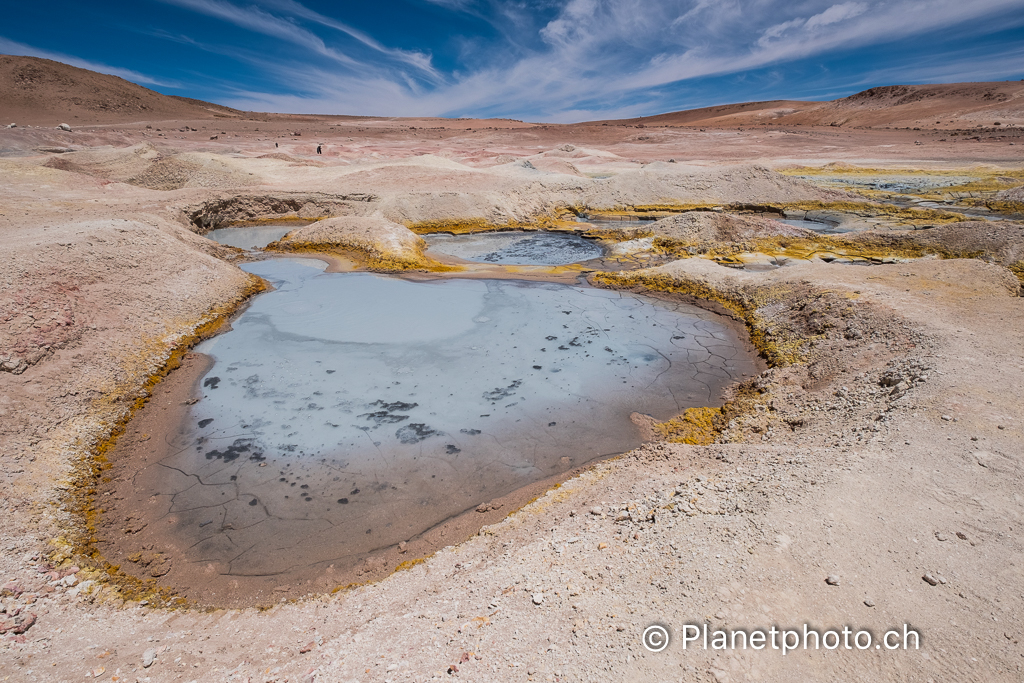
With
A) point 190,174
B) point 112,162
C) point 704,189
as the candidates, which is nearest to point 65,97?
point 112,162

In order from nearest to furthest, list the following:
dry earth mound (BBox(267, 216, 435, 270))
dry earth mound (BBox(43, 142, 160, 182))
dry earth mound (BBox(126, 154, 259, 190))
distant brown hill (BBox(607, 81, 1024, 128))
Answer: dry earth mound (BBox(267, 216, 435, 270)), dry earth mound (BBox(126, 154, 259, 190)), dry earth mound (BBox(43, 142, 160, 182)), distant brown hill (BBox(607, 81, 1024, 128))

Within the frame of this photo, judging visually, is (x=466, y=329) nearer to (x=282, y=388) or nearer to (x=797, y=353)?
(x=282, y=388)

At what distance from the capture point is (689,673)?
2.35m

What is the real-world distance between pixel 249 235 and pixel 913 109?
257ft

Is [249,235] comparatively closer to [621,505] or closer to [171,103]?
[621,505]

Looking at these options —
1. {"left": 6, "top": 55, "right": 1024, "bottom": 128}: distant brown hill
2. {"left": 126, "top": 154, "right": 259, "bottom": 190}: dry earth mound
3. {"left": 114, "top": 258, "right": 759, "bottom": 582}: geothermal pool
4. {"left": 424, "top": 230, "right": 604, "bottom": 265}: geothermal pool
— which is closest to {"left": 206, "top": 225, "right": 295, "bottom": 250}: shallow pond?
{"left": 126, "top": 154, "right": 259, "bottom": 190}: dry earth mound

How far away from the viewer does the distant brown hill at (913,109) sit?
4872cm

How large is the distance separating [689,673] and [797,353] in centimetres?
582

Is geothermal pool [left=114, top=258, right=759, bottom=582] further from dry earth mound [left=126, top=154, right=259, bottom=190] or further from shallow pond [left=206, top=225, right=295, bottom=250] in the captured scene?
dry earth mound [left=126, top=154, right=259, bottom=190]

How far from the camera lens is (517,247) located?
14.5m

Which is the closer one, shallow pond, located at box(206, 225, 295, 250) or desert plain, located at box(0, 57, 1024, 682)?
desert plain, located at box(0, 57, 1024, 682)

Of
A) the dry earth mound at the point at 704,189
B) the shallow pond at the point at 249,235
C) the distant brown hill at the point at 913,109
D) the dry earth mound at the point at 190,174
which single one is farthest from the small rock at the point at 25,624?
the distant brown hill at the point at 913,109

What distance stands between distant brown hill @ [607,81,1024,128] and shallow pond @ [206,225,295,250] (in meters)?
64.3

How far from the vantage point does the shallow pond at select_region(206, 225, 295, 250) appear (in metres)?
14.1
